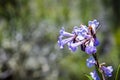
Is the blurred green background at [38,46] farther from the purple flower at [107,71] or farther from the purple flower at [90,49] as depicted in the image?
the purple flower at [90,49]

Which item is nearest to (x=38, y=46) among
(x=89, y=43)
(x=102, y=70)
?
(x=102, y=70)

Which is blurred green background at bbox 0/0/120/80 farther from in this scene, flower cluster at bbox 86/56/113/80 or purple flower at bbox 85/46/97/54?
purple flower at bbox 85/46/97/54

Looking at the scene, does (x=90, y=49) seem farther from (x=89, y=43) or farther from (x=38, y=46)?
(x=38, y=46)

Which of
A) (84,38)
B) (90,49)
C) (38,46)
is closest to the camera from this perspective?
(90,49)

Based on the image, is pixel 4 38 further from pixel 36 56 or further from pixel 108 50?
pixel 108 50

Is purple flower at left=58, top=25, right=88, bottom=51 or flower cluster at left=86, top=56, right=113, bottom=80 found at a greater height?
purple flower at left=58, top=25, right=88, bottom=51

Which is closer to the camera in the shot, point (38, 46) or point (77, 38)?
point (77, 38)

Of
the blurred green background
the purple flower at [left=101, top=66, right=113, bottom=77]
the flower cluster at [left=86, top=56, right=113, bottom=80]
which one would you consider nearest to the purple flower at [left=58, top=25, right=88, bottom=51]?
the flower cluster at [left=86, top=56, right=113, bottom=80]

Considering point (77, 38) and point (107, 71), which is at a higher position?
point (77, 38)

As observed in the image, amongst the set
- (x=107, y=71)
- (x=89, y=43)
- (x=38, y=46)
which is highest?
(x=38, y=46)
